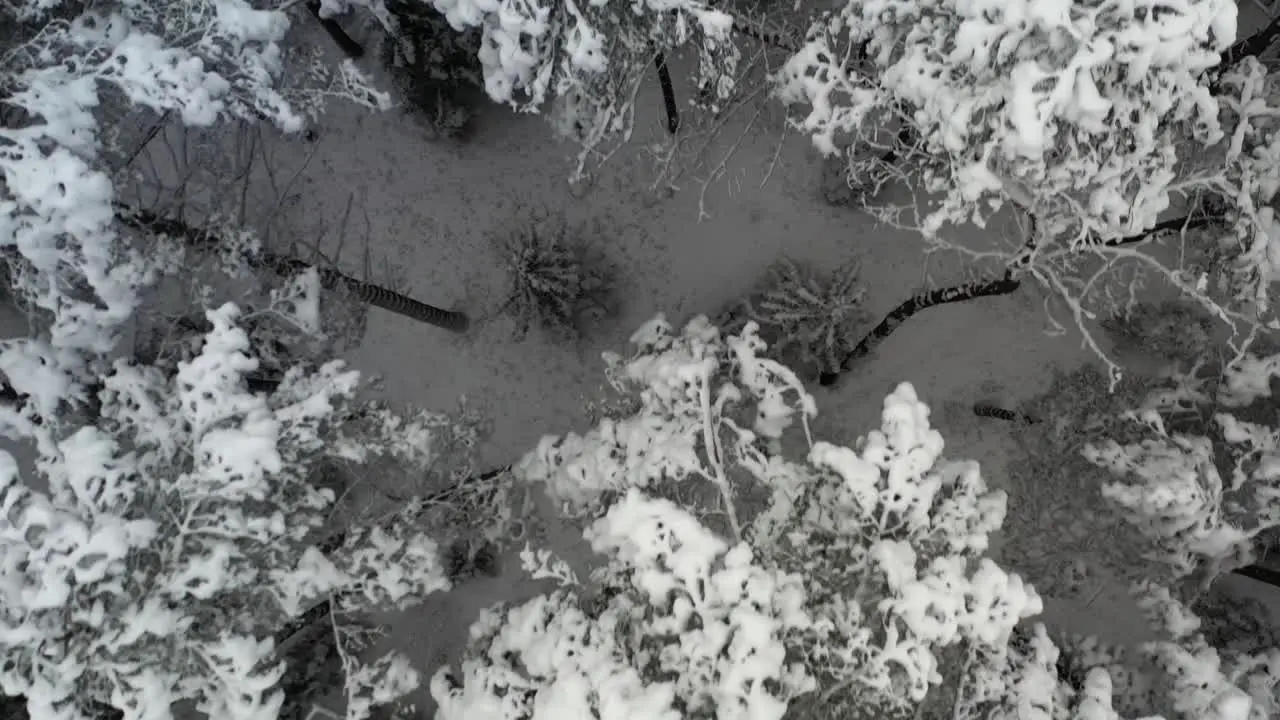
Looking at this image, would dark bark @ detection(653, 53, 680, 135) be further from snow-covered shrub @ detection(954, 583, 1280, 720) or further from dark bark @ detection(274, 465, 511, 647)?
snow-covered shrub @ detection(954, 583, 1280, 720)

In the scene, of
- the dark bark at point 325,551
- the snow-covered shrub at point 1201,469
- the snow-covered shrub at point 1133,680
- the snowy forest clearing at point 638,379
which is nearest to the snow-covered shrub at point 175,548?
the snowy forest clearing at point 638,379

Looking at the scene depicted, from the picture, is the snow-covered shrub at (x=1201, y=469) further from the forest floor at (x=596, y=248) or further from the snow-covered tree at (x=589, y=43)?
the snow-covered tree at (x=589, y=43)

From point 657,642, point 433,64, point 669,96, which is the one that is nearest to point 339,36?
point 433,64

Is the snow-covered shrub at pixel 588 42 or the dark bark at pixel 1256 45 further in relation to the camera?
the dark bark at pixel 1256 45

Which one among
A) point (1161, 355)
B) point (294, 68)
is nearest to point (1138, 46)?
point (1161, 355)

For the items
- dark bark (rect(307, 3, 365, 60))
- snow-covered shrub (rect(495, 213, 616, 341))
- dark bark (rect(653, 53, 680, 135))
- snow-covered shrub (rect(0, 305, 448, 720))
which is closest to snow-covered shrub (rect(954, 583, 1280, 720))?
snow-covered shrub (rect(0, 305, 448, 720))
